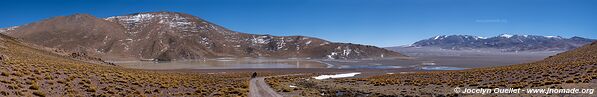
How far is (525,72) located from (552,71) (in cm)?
271

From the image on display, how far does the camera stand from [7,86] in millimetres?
23953

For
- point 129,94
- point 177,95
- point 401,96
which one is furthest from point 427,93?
point 129,94

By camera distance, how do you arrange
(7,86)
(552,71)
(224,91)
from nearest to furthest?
(7,86)
(224,91)
(552,71)

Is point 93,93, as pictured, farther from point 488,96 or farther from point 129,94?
point 488,96

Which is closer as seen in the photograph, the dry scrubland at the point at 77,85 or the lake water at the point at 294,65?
the dry scrubland at the point at 77,85

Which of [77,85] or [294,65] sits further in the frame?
[294,65]

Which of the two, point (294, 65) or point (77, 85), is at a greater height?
point (294, 65)

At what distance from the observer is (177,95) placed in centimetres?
3048

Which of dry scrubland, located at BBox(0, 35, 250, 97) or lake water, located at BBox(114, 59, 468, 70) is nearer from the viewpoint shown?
dry scrubland, located at BBox(0, 35, 250, 97)

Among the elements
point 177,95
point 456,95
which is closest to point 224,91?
point 177,95

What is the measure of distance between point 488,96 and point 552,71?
19333 mm

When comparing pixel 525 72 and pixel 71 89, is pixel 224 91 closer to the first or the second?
pixel 71 89

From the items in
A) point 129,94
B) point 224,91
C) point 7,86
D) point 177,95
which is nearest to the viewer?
point 7,86

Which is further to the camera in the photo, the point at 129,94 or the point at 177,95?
the point at 177,95
